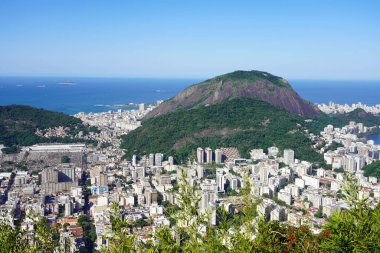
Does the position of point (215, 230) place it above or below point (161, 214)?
above

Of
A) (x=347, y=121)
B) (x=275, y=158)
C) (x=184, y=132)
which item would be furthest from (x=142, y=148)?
(x=347, y=121)

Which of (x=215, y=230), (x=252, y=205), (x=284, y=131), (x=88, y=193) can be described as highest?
(x=252, y=205)

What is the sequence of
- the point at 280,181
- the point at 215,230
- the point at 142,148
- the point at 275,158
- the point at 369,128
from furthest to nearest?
the point at 369,128 → the point at 142,148 → the point at 275,158 → the point at 280,181 → the point at 215,230

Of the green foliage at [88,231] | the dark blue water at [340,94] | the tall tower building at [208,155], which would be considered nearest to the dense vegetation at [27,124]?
the tall tower building at [208,155]

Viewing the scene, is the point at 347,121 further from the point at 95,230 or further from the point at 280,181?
the point at 95,230

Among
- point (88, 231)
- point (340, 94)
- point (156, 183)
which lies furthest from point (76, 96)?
point (88, 231)

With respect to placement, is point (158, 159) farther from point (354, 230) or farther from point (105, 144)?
point (354, 230)

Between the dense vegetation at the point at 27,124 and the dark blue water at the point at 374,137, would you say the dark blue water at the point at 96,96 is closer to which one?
the dense vegetation at the point at 27,124
